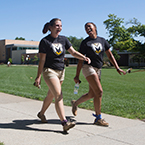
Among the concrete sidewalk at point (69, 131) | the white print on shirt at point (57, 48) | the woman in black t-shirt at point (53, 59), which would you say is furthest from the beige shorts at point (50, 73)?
the concrete sidewalk at point (69, 131)

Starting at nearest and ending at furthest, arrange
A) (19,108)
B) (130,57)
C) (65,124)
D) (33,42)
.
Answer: (65,124), (19,108), (130,57), (33,42)

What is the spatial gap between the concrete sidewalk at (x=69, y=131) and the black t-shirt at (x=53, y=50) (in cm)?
119

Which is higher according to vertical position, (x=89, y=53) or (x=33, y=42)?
(x=33, y=42)

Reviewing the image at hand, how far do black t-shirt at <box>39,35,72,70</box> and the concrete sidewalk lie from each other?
3.92 feet

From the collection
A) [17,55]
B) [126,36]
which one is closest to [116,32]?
[126,36]

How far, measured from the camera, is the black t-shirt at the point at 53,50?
4.48m

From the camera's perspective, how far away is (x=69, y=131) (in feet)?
14.9

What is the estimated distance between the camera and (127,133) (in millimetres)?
4383

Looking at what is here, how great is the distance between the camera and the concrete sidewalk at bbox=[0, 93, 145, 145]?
12.9 feet

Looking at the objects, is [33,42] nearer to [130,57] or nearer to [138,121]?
[130,57]

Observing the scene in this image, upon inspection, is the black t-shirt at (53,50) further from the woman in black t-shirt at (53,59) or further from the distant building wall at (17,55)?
the distant building wall at (17,55)

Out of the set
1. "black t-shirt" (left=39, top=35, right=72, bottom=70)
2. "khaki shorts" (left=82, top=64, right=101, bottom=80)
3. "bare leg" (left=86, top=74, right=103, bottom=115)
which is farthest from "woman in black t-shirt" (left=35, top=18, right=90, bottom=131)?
Answer: "bare leg" (left=86, top=74, right=103, bottom=115)

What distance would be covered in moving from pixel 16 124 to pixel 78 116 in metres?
1.48

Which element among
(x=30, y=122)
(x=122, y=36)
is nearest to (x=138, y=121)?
(x=30, y=122)
